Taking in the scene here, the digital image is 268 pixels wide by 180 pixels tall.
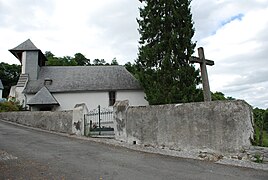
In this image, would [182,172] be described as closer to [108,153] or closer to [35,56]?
[108,153]

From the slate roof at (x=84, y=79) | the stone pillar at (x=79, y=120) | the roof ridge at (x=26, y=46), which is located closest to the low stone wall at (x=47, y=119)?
the stone pillar at (x=79, y=120)

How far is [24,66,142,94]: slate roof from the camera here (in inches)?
1001

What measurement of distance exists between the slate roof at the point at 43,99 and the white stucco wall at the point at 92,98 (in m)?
1.11

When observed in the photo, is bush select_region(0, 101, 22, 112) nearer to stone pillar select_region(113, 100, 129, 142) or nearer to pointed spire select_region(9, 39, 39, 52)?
pointed spire select_region(9, 39, 39, 52)

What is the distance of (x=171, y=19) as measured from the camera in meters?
20.8

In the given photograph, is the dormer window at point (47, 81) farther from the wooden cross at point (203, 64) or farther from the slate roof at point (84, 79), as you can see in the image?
the wooden cross at point (203, 64)

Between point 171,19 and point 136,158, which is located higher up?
point 171,19

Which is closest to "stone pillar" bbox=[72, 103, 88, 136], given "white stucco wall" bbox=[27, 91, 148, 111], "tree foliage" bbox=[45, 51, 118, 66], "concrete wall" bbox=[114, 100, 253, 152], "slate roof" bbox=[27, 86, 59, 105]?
"concrete wall" bbox=[114, 100, 253, 152]

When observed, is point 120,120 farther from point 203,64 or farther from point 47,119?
point 47,119

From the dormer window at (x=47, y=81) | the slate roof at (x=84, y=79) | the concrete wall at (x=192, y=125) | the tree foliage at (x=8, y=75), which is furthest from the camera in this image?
the tree foliage at (x=8, y=75)

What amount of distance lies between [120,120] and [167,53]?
35.4 ft

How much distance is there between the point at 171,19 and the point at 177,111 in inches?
558

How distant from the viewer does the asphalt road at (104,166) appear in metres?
5.65

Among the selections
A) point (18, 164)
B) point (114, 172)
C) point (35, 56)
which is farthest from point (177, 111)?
point (35, 56)
